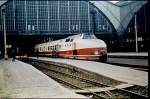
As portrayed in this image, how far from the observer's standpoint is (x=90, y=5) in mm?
80625

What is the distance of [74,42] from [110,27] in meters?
52.3

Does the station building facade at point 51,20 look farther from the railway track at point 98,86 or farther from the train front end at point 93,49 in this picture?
the railway track at point 98,86

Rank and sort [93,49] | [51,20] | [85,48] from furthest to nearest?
1. [51,20]
2. [85,48]
3. [93,49]

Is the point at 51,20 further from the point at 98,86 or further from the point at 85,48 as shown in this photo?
the point at 98,86

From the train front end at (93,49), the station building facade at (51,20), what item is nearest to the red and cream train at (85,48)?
the train front end at (93,49)

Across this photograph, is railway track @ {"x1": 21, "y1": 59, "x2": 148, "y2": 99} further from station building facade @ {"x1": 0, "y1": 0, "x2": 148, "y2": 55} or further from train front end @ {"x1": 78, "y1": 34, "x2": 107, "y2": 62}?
Result: station building facade @ {"x1": 0, "y1": 0, "x2": 148, "y2": 55}

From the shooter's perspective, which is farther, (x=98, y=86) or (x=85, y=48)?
(x=85, y=48)

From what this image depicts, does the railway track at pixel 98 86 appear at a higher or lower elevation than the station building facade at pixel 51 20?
lower

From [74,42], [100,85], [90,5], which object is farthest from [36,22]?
[100,85]

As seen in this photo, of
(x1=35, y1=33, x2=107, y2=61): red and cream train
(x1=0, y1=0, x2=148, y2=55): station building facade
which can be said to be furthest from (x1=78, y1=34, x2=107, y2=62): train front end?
(x1=0, y1=0, x2=148, y2=55): station building facade

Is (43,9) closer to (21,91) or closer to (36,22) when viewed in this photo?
(36,22)

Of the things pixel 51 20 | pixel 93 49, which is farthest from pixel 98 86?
pixel 51 20

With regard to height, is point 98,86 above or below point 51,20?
below

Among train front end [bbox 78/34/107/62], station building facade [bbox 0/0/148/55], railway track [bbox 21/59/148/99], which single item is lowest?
railway track [bbox 21/59/148/99]
